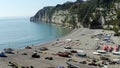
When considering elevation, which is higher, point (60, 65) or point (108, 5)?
point (108, 5)

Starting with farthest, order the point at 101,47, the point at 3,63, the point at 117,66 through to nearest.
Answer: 1. the point at 101,47
2. the point at 3,63
3. the point at 117,66

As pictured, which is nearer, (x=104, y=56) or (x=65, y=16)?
(x=104, y=56)

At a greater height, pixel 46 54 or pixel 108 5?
pixel 108 5

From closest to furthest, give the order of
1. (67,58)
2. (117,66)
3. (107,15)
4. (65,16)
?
(117,66) → (67,58) → (107,15) → (65,16)

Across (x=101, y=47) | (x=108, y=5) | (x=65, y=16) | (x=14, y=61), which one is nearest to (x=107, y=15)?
(x=108, y=5)

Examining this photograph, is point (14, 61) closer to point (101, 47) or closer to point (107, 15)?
point (101, 47)

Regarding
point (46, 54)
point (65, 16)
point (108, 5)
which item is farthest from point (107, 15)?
point (46, 54)

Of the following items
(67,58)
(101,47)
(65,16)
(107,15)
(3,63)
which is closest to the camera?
(3,63)

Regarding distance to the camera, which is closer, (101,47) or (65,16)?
(101,47)

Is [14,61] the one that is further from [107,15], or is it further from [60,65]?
[107,15]
